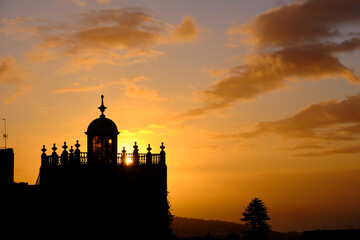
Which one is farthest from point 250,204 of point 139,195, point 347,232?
point 139,195

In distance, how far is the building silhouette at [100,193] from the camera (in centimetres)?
5331

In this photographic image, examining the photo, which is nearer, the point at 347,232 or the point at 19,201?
the point at 19,201

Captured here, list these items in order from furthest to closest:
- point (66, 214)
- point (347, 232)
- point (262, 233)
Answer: point (262, 233), point (347, 232), point (66, 214)

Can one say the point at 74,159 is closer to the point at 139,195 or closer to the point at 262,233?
the point at 139,195

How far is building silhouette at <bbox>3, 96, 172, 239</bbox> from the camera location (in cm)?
5331

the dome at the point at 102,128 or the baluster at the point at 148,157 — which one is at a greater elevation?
the dome at the point at 102,128

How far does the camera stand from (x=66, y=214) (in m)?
53.3

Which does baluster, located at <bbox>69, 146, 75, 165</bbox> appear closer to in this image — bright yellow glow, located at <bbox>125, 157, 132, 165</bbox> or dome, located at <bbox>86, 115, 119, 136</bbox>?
dome, located at <bbox>86, 115, 119, 136</bbox>

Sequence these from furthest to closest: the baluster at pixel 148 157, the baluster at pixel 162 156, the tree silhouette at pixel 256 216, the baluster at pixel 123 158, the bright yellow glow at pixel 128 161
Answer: the tree silhouette at pixel 256 216 → the baluster at pixel 162 156 → the baluster at pixel 148 157 → the bright yellow glow at pixel 128 161 → the baluster at pixel 123 158

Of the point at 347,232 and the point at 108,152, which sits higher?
the point at 108,152

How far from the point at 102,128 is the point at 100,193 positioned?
577cm

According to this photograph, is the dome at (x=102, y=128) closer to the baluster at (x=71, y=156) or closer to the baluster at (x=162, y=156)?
the baluster at (x=71, y=156)

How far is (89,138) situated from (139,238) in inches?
390

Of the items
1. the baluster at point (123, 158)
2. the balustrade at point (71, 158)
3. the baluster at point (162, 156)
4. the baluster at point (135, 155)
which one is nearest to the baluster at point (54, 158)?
the balustrade at point (71, 158)
